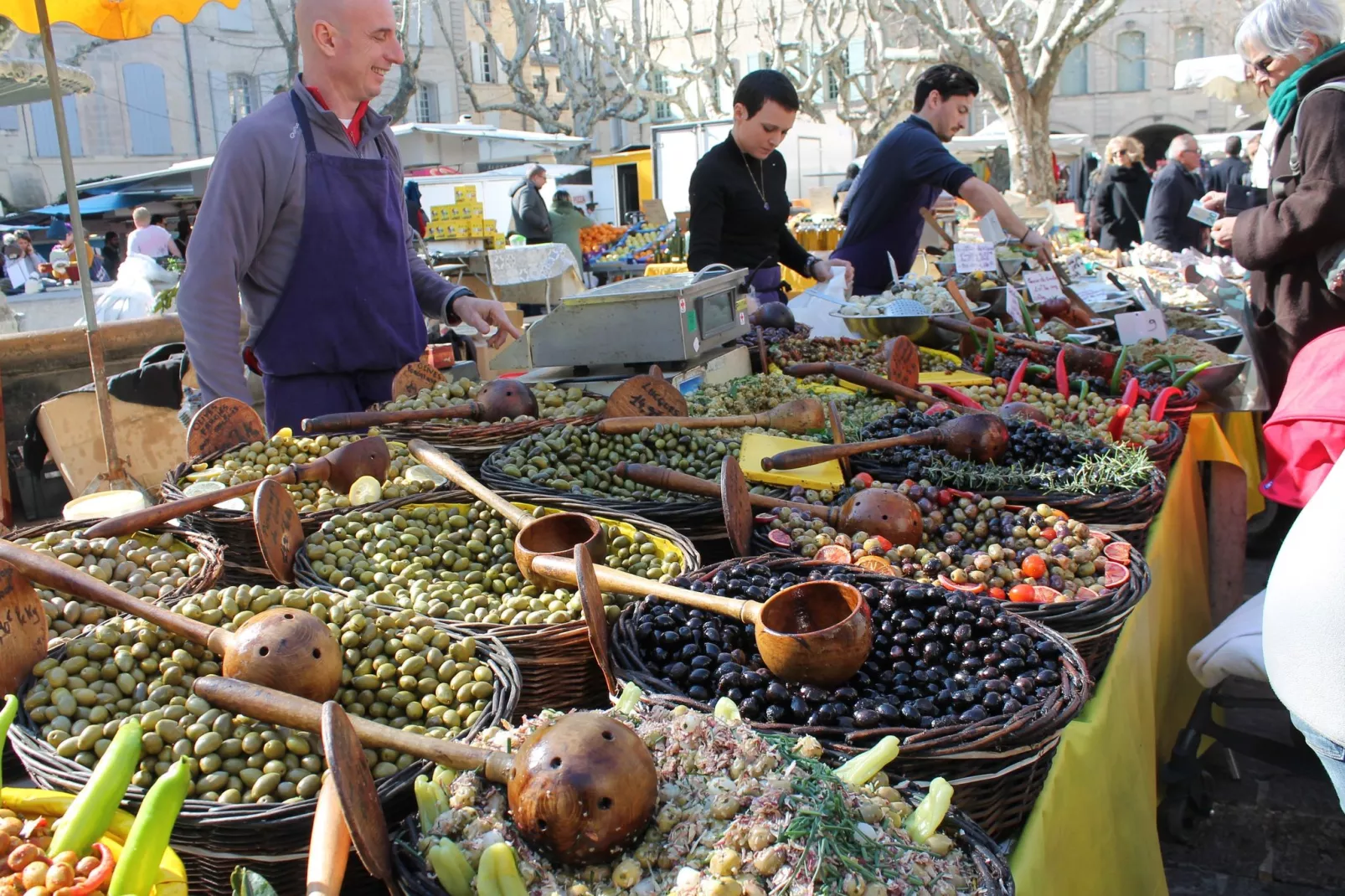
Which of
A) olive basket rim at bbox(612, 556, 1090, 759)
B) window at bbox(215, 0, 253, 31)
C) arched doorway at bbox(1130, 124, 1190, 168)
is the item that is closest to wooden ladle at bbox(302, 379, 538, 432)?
olive basket rim at bbox(612, 556, 1090, 759)

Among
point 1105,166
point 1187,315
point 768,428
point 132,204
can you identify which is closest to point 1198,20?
point 1105,166

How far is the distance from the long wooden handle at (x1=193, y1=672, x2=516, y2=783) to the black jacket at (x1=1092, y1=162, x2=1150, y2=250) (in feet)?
38.2

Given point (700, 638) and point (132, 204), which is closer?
point (700, 638)

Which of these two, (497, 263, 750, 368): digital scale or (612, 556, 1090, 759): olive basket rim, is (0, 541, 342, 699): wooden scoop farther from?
(497, 263, 750, 368): digital scale

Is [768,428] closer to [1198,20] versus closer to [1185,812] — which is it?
[1185,812]

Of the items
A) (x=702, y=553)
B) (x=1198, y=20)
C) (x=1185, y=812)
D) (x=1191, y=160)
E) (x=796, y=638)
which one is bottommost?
(x=1185, y=812)

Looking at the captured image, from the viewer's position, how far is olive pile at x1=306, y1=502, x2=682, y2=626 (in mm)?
1778

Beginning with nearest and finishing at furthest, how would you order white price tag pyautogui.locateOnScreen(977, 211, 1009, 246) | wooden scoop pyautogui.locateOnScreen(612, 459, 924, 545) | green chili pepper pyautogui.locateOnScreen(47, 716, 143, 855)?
green chili pepper pyautogui.locateOnScreen(47, 716, 143, 855) → wooden scoop pyautogui.locateOnScreen(612, 459, 924, 545) → white price tag pyautogui.locateOnScreen(977, 211, 1009, 246)

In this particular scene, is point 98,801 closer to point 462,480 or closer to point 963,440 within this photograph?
point 462,480

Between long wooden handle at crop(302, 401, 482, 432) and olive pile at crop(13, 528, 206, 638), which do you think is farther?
long wooden handle at crop(302, 401, 482, 432)

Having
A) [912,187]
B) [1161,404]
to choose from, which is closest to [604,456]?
[1161,404]

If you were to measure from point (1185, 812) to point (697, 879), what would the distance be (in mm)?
2270

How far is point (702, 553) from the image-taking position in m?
2.36

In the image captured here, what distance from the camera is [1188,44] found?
35.2 metres
